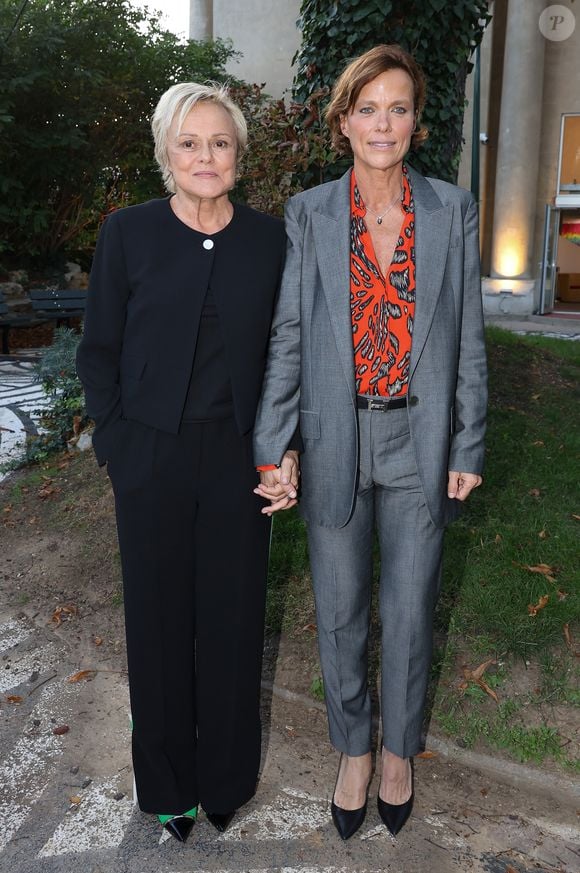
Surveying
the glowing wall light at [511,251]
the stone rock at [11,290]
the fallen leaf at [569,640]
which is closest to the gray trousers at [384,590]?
the fallen leaf at [569,640]

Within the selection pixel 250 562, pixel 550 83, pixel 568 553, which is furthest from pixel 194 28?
pixel 250 562

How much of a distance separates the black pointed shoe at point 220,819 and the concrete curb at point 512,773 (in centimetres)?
95

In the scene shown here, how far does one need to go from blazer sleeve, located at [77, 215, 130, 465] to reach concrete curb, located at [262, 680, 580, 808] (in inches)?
73.7

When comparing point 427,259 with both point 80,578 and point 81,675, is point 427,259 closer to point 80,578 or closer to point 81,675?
point 81,675

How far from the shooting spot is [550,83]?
21672mm

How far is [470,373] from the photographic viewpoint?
8.51 feet

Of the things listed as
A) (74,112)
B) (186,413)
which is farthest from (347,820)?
(74,112)

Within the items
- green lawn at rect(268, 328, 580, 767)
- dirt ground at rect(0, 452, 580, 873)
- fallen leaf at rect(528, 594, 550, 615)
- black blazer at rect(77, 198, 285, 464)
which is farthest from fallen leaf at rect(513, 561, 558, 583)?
black blazer at rect(77, 198, 285, 464)

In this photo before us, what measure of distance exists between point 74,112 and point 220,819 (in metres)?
13.8

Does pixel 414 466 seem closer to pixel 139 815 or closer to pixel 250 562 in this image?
pixel 250 562

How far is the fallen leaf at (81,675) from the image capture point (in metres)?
3.92

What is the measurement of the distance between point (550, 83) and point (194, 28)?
10286mm

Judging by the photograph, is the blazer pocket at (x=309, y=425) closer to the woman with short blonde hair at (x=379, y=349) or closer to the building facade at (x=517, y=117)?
the woman with short blonde hair at (x=379, y=349)

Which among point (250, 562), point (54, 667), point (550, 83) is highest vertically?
point (550, 83)
